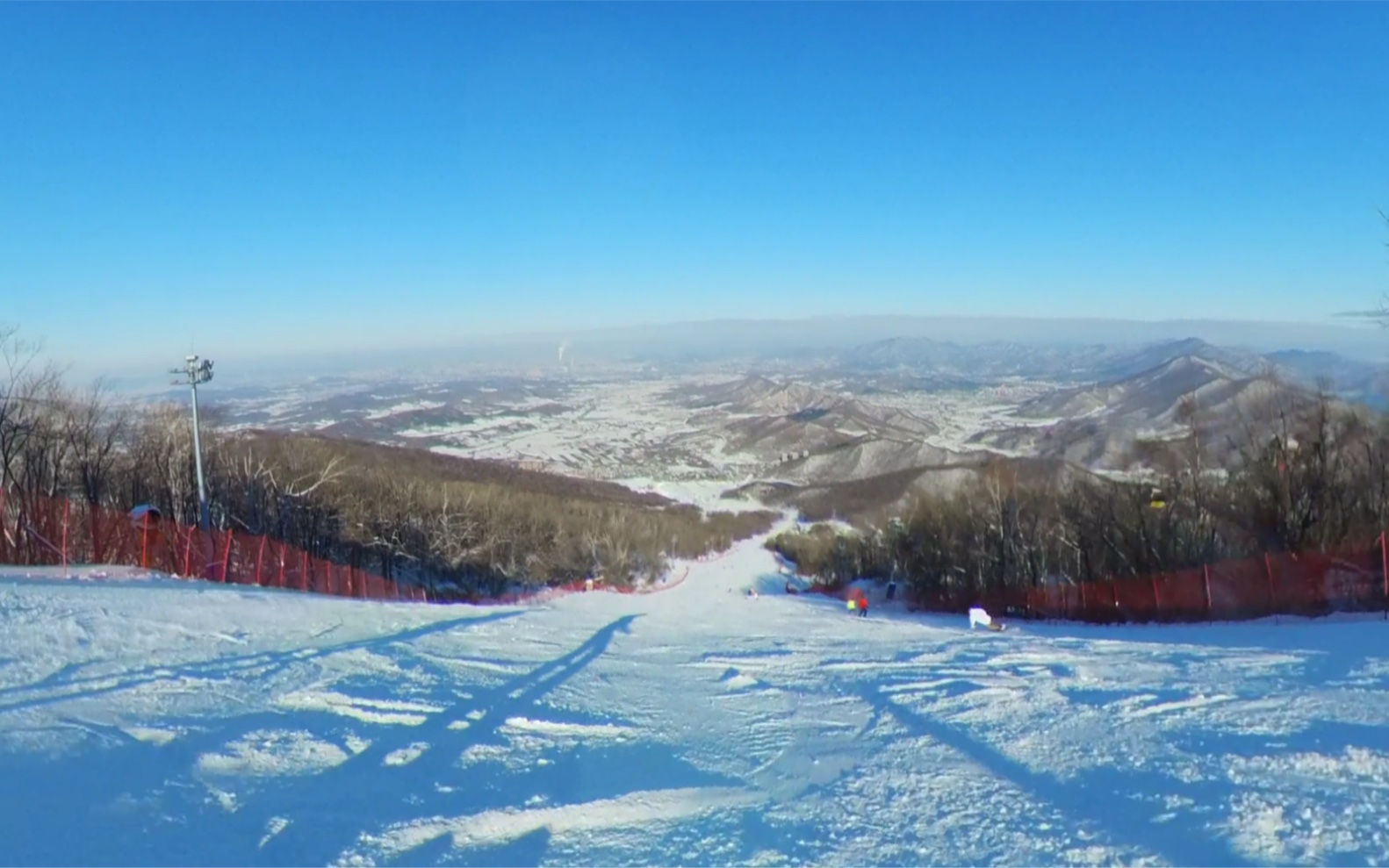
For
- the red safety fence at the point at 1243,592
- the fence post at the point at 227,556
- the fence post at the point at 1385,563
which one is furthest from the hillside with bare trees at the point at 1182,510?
the fence post at the point at 227,556

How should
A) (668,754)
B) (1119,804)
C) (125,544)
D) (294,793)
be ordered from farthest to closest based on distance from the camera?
1. (125,544)
2. (668,754)
3. (294,793)
4. (1119,804)

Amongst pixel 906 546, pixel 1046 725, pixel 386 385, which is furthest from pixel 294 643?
pixel 386 385

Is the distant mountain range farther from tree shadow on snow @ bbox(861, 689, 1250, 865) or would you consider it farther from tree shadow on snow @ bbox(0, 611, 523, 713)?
tree shadow on snow @ bbox(0, 611, 523, 713)

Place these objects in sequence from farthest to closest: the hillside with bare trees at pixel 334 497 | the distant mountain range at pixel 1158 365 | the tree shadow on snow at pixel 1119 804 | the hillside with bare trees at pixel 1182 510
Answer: the hillside with bare trees at pixel 334 497, the hillside with bare trees at pixel 1182 510, the distant mountain range at pixel 1158 365, the tree shadow on snow at pixel 1119 804

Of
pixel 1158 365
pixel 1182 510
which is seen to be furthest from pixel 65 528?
→ pixel 1158 365

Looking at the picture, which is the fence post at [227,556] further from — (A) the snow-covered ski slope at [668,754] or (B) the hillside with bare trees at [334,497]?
(A) the snow-covered ski slope at [668,754]

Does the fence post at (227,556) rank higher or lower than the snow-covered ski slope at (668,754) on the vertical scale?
lower

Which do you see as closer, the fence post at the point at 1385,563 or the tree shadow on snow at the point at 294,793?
the tree shadow on snow at the point at 294,793

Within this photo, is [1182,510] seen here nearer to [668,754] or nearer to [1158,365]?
[668,754]
